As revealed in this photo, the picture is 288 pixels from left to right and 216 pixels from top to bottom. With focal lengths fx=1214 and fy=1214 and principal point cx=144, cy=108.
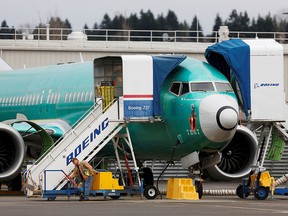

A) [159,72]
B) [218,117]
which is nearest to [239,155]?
[159,72]

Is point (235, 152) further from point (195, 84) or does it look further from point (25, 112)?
point (25, 112)

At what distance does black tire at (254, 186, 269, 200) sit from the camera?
30625 millimetres

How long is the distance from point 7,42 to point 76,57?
3169 millimetres

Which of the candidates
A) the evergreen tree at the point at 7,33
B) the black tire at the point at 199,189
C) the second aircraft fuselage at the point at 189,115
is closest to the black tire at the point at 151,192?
the black tire at the point at 199,189

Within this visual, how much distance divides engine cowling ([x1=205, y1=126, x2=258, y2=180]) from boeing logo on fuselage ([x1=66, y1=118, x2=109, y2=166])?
5175 mm

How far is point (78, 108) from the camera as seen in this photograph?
118 ft

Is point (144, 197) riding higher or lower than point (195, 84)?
lower

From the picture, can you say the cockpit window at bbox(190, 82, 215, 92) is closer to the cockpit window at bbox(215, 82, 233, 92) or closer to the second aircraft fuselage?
the second aircraft fuselage

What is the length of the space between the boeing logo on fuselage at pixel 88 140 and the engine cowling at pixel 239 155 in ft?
17.0

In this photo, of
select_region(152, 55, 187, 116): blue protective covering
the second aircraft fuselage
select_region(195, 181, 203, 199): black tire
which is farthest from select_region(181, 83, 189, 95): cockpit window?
select_region(195, 181, 203, 199): black tire

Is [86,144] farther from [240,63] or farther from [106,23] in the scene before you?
[106,23]

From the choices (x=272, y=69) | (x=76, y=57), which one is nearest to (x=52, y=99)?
(x=272, y=69)

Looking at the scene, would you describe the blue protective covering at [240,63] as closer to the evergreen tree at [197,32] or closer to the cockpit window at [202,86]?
the cockpit window at [202,86]

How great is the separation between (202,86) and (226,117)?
131 cm
